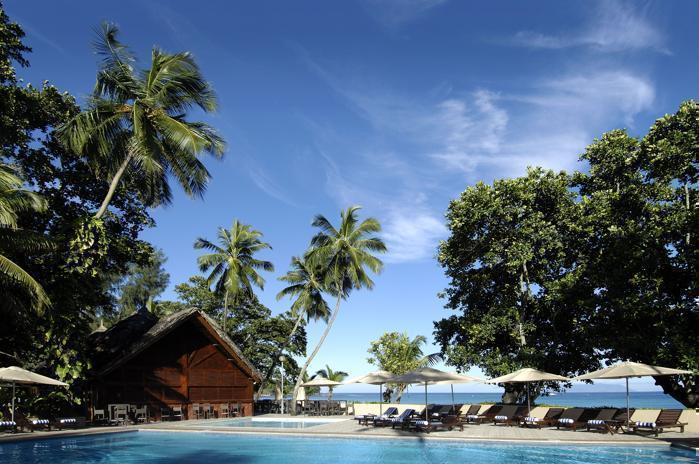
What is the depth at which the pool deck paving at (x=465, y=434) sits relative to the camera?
16036mm

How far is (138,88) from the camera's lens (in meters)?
19.9

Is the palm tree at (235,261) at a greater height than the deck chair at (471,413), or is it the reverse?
the palm tree at (235,261)

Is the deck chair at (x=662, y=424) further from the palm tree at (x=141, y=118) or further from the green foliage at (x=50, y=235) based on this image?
the green foliage at (x=50, y=235)

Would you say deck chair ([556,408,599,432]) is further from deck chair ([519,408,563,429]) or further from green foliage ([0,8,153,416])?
green foliage ([0,8,153,416])

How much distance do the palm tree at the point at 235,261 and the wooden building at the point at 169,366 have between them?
305 inches

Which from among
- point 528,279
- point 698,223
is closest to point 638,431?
point 698,223

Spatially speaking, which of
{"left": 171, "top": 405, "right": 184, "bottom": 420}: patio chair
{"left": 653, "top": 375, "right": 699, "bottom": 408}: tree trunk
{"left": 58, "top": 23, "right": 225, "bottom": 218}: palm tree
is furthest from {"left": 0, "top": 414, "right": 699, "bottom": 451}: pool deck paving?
Answer: {"left": 58, "top": 23, "right": 225, "bottom": 218}: palm tree

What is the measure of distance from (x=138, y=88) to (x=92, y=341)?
13.8 metres

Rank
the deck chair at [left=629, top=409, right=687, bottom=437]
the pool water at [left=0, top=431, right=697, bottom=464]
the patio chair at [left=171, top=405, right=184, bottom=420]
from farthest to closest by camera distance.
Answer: the patio chair at [left=171, top=405, right=184, bottom=420]
the deck chair at [left=629, top=409, right=687, bottom=437]
the pool water at [left=0, top=431, right=697, bottom=464]

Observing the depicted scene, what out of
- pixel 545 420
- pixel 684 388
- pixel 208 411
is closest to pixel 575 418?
pixel 545 420

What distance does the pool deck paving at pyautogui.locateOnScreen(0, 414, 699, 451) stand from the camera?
16036mm

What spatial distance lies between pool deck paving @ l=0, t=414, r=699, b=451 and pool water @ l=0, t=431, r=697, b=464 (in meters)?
0.32

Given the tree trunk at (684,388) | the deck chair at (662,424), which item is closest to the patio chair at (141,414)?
the deck chair at (662,424)

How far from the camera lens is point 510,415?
2212 cm
